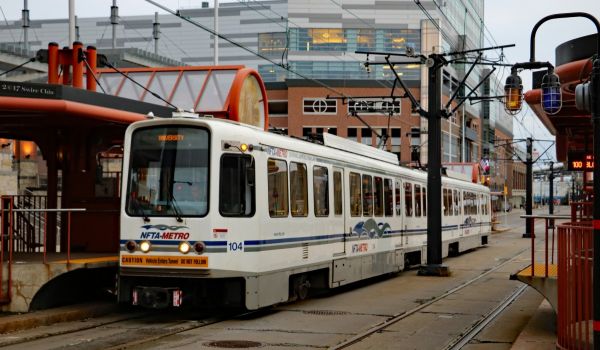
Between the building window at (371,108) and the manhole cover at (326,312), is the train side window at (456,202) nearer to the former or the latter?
the building window at (371,108)

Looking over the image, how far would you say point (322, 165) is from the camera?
15.6 meters

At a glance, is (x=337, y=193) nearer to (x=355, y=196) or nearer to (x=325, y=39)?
(x=355, y=196)

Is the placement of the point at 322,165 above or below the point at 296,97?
below

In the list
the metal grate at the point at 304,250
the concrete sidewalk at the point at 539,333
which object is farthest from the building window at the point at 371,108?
the concrete sidewalk at the point at 539,333

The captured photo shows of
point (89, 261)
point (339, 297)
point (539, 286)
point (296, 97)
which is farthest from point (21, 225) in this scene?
point (296, 97)

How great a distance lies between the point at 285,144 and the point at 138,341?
4.65m

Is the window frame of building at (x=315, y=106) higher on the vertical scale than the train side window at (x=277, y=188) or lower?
higher

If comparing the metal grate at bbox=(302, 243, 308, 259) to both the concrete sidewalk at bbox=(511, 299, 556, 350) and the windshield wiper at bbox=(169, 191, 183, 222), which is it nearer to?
the windshield wiper at bbox=(169, 191, 183, 222)

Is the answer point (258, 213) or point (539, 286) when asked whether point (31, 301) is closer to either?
point (258, 213)

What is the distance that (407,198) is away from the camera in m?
22.2

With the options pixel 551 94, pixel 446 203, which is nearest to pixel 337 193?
pixel 551 94

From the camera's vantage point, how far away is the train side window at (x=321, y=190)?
15.2 meters

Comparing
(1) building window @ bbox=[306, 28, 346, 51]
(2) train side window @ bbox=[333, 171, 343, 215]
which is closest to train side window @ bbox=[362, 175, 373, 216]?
(2) train side window @ bbox=[333, 171, 343, 215]

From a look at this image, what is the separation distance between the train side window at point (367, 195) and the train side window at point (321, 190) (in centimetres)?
247
